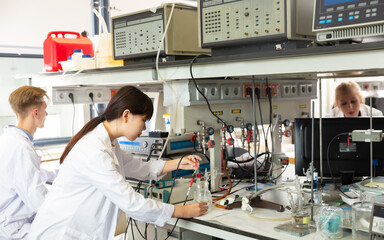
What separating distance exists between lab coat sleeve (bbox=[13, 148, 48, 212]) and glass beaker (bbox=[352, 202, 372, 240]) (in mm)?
1552

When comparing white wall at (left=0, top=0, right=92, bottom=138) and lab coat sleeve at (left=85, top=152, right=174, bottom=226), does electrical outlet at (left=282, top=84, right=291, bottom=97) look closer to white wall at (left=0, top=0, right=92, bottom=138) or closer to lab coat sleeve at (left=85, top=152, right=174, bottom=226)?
lab coat sleeve at (left=85, top=152, right=174, bottom=226)

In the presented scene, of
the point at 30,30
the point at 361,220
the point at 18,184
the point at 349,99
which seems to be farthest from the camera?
the point at 30,30

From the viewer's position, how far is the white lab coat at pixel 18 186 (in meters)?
2.29

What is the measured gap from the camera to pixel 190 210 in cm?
190

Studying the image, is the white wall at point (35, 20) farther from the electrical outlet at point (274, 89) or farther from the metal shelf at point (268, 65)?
the electrical outlet at point (274, 89)

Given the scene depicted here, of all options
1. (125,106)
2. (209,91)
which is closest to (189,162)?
(209,91)

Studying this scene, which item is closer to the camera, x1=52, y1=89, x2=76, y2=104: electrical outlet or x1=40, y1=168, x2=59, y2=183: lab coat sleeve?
x1=40, y1=168, x2=59, y2=183: lab coat sleeve

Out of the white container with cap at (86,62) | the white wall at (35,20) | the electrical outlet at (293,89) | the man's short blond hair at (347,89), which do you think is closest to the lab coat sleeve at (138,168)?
the white container with cap at (86,62)

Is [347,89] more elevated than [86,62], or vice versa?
[86,62]

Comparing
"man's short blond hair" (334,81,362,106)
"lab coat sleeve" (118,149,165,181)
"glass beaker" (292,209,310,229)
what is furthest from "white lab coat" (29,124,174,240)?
"man's short blond hair" (334,81,362,106)

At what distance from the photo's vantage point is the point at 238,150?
3.05m

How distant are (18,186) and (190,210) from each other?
3.36ft

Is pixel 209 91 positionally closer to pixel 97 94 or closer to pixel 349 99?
pixel 97 94

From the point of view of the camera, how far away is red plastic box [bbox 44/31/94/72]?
121 inches
